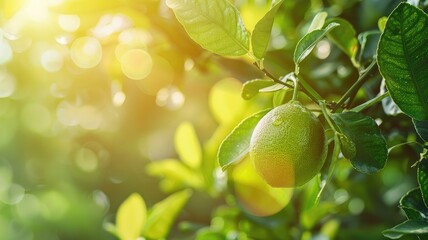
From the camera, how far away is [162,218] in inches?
55.7

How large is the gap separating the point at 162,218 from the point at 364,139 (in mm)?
681

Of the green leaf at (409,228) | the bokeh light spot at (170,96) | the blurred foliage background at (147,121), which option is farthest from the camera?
the bokeh light spot at (170,96)

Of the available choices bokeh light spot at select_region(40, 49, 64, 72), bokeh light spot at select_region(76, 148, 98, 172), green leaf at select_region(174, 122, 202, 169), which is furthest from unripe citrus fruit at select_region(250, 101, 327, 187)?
bokeh light spot at select_region(76, 148, 98, 172)

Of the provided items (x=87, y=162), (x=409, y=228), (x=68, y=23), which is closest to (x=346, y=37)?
(x=409, y=228)

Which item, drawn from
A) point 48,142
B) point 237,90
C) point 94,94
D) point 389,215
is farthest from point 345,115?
point 48,142

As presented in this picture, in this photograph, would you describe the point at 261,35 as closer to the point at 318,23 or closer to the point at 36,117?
the point at 318,23

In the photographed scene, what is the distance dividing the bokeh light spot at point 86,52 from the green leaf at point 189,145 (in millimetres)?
307

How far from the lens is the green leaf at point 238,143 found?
90cm

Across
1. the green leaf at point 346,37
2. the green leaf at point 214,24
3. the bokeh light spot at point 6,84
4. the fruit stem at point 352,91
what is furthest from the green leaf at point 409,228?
the bokeh light spot at point 6,84

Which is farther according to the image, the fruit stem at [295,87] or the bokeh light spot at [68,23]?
the bokeh light spot at [68,23]

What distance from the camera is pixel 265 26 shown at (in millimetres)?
865

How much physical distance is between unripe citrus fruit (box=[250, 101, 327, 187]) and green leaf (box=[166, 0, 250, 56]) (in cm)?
11

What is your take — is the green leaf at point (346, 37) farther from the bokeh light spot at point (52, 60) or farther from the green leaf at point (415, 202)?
the bokeh light spot at point (52, 60)

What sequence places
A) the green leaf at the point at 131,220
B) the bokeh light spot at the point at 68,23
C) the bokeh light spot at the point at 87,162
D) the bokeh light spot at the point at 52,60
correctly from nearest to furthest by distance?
the green leaf at the point at 131,220 < the bokeh light spot at the point at 68,23 < the bokeh light spot at the point at 52,60 < the bokeh light spot at the point at 87,162
